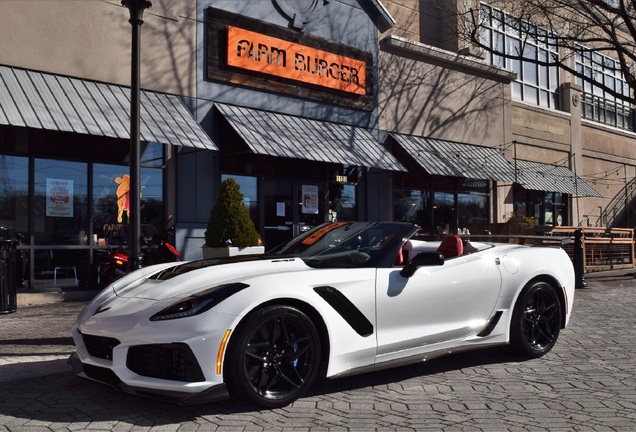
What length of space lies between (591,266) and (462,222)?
3936 millimetres

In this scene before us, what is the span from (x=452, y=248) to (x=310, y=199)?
32.6ft

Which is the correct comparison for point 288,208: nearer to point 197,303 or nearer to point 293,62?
point 293,62

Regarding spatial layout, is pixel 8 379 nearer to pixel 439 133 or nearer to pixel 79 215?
pixel 79 215

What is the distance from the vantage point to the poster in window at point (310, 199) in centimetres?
1562

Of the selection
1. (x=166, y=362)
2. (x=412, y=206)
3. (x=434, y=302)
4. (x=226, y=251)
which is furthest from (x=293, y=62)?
(x=166, y=362)

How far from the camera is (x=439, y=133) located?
1889 cm

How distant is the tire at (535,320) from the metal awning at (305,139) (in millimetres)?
7594

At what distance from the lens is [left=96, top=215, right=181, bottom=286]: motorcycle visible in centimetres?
1118

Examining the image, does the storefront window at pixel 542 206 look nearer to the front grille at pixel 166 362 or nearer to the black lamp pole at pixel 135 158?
the black lamp pole at pixel 135 158

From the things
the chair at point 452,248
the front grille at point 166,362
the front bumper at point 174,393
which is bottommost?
the front bumper at point 174,393

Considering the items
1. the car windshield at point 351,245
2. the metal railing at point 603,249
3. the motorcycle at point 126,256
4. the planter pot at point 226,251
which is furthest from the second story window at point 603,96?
the car windshield at point 351,245

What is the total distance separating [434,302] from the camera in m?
5.33

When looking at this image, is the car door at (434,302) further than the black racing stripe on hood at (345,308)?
Yes

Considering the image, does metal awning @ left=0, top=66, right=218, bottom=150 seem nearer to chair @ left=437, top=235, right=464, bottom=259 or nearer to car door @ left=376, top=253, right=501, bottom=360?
chair @ left=437, top=235, right=464, bottom=259
